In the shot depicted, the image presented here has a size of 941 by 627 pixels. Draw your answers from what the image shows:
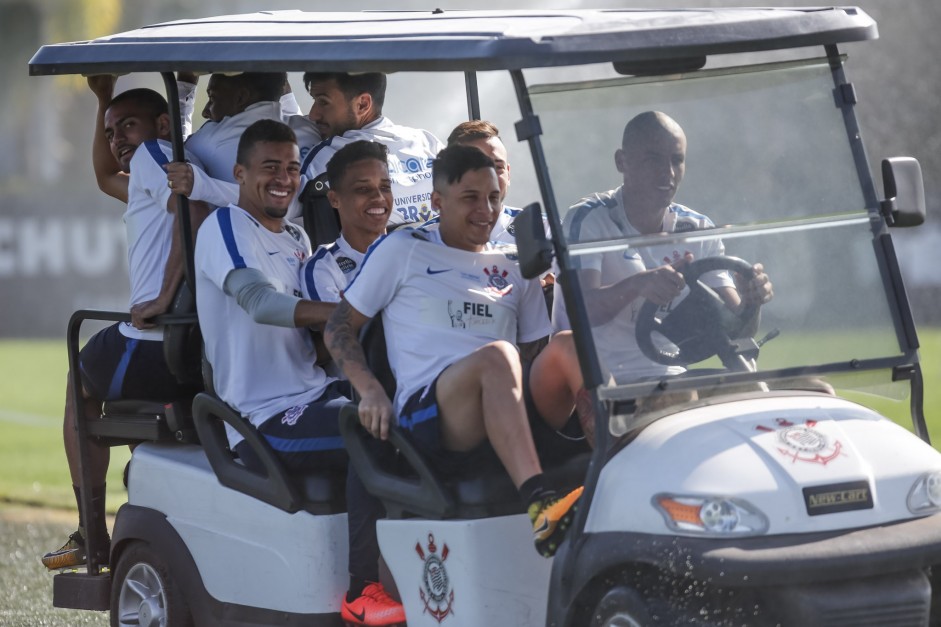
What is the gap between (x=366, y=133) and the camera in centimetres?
530

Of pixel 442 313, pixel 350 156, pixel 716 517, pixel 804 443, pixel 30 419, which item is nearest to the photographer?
pixel 716 517

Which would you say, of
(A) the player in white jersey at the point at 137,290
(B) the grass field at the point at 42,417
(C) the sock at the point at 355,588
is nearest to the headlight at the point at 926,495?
(B) the grass field at the point at 42,417

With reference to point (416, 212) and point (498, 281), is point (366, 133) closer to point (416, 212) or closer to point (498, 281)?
point (416, 212)

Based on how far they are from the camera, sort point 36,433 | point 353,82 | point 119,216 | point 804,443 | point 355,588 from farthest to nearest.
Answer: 1. point 119,216
2. point 36,433
3. point 353,82
4. point 355,588
5. point 804,443

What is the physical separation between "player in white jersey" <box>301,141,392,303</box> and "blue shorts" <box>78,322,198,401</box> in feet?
2.22

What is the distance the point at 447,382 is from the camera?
13.6ft

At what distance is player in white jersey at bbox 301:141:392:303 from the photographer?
4.89 meters

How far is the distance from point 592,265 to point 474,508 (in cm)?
70

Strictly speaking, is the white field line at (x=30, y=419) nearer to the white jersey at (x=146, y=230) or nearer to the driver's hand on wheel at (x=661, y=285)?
the white jersey at (x=146, y=230)

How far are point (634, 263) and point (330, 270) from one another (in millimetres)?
1253

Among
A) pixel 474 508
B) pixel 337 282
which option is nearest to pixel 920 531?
pixel 474 508

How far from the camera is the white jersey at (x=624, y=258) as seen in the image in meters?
3.89

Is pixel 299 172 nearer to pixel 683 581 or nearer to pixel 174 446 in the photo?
pixel 174 446

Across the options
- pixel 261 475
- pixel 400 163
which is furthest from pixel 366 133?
pixel 261 475
